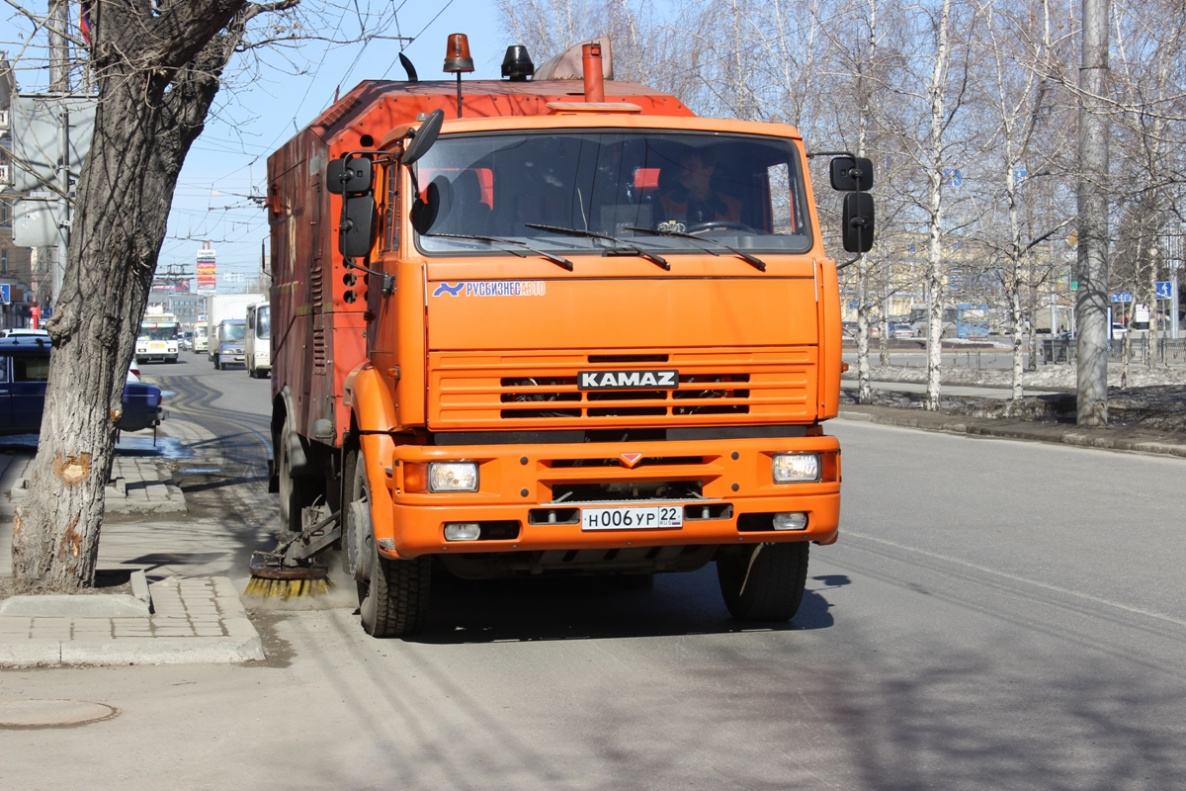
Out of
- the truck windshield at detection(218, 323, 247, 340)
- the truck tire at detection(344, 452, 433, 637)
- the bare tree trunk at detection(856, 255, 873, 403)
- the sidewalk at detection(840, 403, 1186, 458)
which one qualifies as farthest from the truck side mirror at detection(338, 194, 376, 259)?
the truck windshield at detection(218, 323, 247, 340)

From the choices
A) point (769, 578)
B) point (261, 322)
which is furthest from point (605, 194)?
point (261, 322)

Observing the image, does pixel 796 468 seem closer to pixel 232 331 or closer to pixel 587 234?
pixel 587 234

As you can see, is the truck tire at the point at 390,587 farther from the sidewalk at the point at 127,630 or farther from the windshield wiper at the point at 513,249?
the windshield wiper at the point at 513,249

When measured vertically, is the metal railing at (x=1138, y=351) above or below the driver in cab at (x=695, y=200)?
below

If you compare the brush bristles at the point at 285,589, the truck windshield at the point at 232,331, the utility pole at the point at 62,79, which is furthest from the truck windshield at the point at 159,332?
the brush bristles at the point at 285,589

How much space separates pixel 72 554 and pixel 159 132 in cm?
249

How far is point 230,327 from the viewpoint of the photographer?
61406 millimetres

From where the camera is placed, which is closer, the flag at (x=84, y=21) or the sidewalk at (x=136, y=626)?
the sidewalk at (x=136, y=626)

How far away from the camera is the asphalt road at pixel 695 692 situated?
5.07 meters

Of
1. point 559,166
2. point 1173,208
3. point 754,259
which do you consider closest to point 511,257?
point 559,166

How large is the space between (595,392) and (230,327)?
56991 mm

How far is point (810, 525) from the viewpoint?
23.0 feet

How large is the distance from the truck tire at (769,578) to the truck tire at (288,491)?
400cm

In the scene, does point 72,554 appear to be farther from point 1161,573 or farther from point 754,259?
point 1161,573
